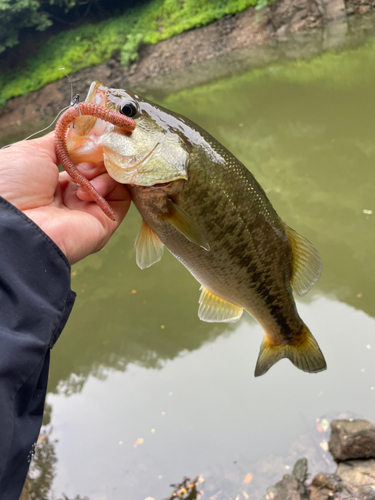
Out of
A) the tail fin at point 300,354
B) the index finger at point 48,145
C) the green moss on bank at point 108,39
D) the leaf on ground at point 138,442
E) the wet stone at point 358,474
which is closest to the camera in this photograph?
the index finger at point 48,145

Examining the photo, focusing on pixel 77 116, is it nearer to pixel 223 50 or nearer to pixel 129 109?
pixel 129 109

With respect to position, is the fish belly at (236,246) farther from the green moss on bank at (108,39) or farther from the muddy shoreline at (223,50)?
the green moss on bank at (108,39)

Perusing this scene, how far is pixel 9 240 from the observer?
1.42m

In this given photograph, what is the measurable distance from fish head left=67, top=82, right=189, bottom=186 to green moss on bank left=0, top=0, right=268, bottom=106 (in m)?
21.0

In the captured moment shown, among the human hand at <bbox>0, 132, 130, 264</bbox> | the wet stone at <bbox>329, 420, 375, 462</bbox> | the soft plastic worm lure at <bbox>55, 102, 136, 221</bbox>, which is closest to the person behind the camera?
the soft plastic worm lure at <bbox>55, 102, 136, 221</bbox>

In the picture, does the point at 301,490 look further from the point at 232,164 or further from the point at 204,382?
the point at 232,164

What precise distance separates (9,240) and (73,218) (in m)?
0.50

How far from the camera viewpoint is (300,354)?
2371mm

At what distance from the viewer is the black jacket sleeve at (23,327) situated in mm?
1294

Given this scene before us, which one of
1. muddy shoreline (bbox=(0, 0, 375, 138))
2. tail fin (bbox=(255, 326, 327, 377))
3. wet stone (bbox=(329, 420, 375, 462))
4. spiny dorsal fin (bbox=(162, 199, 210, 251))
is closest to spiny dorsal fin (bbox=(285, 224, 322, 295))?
tail fin (bbox=(255, 326, 327, 377))

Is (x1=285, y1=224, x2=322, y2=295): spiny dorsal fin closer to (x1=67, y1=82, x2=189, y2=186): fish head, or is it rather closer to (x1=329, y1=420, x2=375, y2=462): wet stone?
(x1=67, y1=82, x2=189, y2=186): fish head

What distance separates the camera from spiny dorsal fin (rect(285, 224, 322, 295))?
2.17m

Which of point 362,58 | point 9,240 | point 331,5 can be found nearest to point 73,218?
point 9,240

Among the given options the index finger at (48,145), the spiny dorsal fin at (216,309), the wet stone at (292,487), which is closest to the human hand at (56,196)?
the index finger at (48,145)
